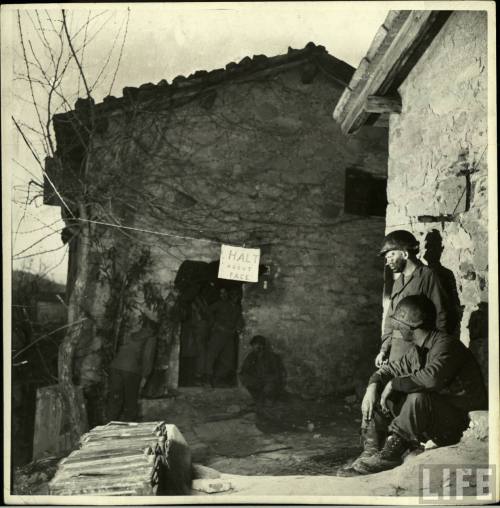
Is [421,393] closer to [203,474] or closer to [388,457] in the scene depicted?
[388,457]

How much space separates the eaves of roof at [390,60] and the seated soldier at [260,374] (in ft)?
10.8

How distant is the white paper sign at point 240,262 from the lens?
4.94 meters

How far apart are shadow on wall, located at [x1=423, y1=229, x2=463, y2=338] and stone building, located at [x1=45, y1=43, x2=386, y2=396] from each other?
323cm

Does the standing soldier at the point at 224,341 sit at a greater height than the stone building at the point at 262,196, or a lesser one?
lesser

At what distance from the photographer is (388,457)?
3371 mm

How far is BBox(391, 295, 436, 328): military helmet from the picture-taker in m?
3.28

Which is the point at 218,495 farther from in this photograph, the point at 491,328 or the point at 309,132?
the point at 309,132

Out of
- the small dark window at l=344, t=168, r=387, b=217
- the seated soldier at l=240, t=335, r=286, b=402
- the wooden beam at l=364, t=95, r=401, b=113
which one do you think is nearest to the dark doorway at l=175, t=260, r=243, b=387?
the seated soldier at l=240, t=335, r=286, b=402

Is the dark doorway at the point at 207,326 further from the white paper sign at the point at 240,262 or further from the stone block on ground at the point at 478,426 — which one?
the stone block on ground at the point at 478,426

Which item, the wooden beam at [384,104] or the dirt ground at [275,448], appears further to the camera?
the wooden beam at [384,104]

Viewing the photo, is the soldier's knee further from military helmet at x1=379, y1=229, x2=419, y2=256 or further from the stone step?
military helmet at x1=379, y1=229, x2=419, y2=256

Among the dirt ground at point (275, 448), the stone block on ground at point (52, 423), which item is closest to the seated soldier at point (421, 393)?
the dirt ground at point (275, 448)

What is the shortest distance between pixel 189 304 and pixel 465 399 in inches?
205

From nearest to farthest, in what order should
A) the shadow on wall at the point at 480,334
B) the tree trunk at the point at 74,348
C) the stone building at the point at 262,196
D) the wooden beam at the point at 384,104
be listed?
the shadow on wall at the point at 480,334 < the wooden beam at the point at 384,104 < the tree trunk at the point at 74,348 < the stone building at the point at 262,196
